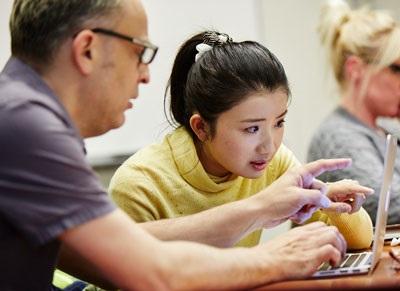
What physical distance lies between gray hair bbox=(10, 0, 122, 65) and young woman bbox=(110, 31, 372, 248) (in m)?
0.49

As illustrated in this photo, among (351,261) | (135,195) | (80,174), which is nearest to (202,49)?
(135,195)

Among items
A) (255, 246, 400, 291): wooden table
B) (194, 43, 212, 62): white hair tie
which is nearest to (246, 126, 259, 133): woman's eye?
(194, 43, 212, 62): white hair tie

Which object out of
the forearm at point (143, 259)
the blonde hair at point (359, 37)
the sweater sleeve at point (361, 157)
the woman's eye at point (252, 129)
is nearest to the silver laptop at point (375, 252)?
the forearm at point (143, 259)

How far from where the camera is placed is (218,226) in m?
1.55

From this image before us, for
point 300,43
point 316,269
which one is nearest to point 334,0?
point 300,43

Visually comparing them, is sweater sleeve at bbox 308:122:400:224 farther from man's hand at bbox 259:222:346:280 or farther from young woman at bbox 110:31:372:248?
man's hand at bbox 259:222:346:280

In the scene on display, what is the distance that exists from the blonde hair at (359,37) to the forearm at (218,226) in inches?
51.7

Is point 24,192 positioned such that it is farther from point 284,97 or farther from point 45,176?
point 284,97

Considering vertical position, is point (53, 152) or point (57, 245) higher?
point (53, 152)

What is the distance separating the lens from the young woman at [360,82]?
8.52 ft

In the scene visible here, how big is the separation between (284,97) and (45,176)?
0.77m

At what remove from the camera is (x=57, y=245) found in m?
1.32

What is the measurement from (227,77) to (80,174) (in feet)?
2.21

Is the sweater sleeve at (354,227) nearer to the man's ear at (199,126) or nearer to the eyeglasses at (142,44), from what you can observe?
the man's ear at (199,126)
